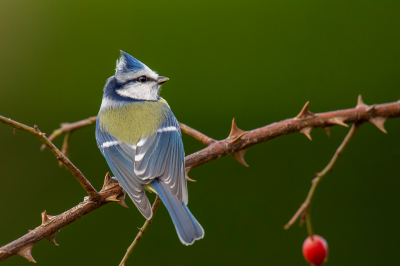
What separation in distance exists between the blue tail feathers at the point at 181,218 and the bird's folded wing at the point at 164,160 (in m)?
0.03

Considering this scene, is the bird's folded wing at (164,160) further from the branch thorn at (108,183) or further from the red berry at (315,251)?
the red berry at (315,251)

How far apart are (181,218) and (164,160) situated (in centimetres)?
36

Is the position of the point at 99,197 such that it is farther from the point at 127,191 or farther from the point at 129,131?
the point at 129,131

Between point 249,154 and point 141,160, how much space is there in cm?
114

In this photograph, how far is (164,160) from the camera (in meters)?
1.85

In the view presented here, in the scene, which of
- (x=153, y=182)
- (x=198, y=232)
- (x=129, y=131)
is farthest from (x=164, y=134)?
(x=198, y=232)

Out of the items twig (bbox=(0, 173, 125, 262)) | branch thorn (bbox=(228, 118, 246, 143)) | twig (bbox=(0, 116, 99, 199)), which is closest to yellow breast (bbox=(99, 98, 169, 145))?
branch thorn (bbox=(228, 118, 246, 143))

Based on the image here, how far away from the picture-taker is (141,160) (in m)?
1.84

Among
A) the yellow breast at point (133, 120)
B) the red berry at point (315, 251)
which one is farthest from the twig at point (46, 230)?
the red berry at point (315, 251)

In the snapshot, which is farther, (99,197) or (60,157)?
(99,197)

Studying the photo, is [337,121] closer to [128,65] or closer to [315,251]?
[315,251]

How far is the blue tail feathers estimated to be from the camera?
150 centimetres

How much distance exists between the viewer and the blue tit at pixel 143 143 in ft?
5.44

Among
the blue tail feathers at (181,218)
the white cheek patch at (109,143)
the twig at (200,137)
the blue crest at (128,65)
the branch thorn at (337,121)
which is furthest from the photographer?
the blue crest at (128,65)
